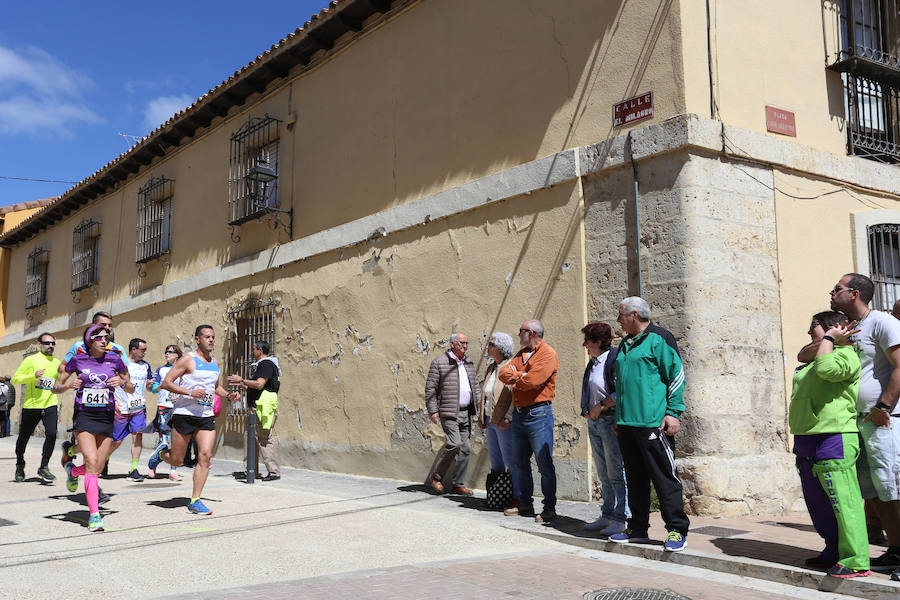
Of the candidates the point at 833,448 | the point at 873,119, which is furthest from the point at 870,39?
the point at 833,448

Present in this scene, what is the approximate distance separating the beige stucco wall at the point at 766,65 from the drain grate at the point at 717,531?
372 cm

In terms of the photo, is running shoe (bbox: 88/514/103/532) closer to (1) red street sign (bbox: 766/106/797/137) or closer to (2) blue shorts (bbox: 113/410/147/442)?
(2) blue shorts (bbox: 113/410/147/442)

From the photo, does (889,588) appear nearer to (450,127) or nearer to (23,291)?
(450,127)

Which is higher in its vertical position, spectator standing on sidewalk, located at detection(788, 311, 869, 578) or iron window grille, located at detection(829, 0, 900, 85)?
iron window grille, located at detection(829, 0, 900, 85)

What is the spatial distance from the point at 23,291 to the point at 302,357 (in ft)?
55.9

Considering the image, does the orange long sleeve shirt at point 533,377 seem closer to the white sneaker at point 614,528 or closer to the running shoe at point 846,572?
the white sneaker at point 614,528

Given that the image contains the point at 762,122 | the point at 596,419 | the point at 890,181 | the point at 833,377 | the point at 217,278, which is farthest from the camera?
the point at 217,278

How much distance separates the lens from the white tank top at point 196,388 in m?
7.40

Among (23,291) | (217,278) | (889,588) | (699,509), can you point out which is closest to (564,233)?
(699,509)

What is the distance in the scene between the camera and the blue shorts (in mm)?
9570

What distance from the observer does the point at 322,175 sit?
1211 centimetres

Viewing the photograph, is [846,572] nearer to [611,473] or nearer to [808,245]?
[611,473]

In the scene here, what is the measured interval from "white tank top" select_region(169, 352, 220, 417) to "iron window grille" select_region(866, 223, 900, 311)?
699 cm

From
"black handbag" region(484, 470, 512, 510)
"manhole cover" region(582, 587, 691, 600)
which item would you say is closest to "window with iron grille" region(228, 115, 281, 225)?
"black handbag" region(484, 470, 512, 510)
